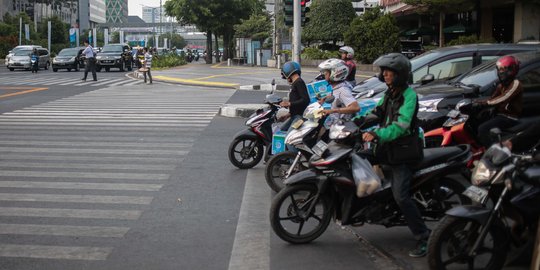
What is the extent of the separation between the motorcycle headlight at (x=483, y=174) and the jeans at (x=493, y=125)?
2.98 meters

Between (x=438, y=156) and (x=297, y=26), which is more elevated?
(x=297, y=26)

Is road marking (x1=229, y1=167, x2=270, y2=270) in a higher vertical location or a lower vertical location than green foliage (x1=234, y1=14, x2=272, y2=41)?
lower

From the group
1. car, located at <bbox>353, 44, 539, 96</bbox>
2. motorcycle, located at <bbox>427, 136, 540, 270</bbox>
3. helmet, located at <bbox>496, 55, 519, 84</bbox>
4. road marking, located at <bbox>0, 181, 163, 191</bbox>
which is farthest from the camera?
car, located at <bbox>353, 44, 539, 96</bbox>

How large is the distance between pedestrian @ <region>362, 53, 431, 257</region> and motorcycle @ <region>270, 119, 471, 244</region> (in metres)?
0.16

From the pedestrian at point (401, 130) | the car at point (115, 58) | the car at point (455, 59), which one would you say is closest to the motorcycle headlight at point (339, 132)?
the pedestrian at point (401, 130)

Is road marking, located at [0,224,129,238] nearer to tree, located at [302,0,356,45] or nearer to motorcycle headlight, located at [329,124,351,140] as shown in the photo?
motorcycle headlight, located at [329,124,351,140]

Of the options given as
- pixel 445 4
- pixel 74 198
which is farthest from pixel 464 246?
pixel 445 4

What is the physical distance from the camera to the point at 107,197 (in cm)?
774

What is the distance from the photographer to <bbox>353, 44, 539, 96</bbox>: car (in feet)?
36.7

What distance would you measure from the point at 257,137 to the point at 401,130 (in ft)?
13.8

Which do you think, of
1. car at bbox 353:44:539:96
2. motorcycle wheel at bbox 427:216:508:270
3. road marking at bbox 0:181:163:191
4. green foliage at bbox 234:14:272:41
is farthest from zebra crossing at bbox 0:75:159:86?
green foliage at bbox 234:14:272:41

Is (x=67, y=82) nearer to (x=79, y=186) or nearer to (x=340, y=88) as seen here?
(x=79, y=186)

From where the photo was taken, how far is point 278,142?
28.1 ft

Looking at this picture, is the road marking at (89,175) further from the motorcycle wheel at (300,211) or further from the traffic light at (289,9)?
the traffic light at (289,9)
